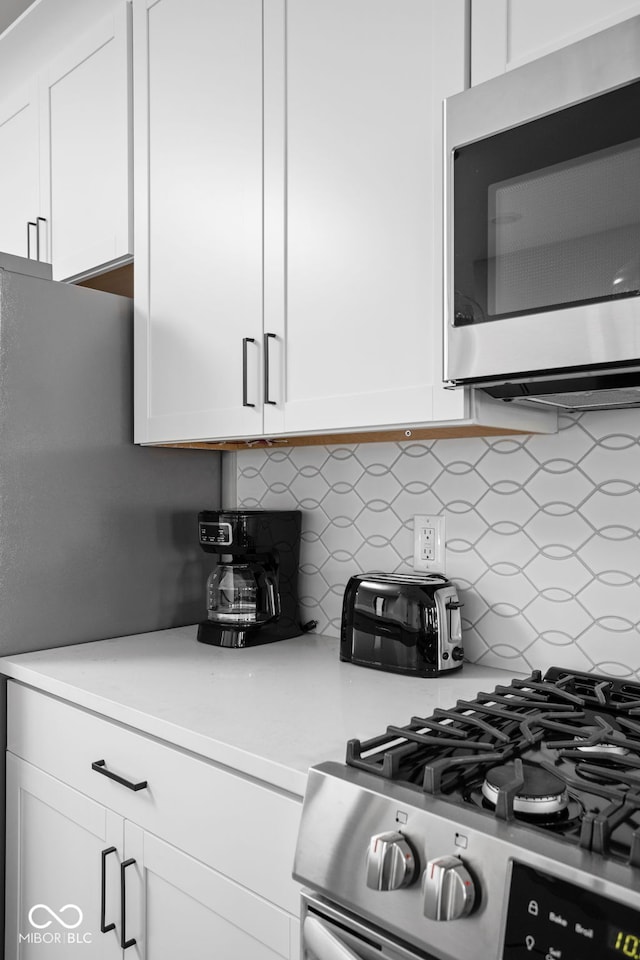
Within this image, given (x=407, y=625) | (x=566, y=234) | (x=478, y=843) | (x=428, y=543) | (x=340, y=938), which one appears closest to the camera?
(x=478, y=843)

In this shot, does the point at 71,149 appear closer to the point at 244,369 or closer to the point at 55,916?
the point at 244,369

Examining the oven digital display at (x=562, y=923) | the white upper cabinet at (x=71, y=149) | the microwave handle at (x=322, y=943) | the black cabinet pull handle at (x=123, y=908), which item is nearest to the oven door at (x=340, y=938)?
the microwave handle at (x=322, y=943)

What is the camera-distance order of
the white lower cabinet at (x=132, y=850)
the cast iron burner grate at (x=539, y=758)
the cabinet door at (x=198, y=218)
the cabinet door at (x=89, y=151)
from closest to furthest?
the cast iron burner grate at (x=539, y=758) → the white lower cabinet at (x=132, y=850) → the cabinet door at (x=198, y=218) → the cabinet door at (x=89, y=151)

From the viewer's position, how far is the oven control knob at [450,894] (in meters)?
0.78

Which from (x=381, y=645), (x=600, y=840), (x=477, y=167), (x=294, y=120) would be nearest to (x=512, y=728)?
(x=600, y=840)

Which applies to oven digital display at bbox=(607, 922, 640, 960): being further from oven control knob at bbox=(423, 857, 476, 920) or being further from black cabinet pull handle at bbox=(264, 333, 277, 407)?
black cabinet pull handle at bbox=(264, 333, 277, 407)

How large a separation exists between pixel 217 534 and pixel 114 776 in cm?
61

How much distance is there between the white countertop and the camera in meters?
1.12

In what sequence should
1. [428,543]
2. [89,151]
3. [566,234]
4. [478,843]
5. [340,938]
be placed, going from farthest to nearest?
[89,151] < [428,543] < [566,234] < [340,938] < [478,843]

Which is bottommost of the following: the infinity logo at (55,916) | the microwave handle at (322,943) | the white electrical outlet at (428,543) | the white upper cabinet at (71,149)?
the infinity logo at (55,916)

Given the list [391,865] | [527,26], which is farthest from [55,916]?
[527,26]

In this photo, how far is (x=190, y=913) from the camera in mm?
1207

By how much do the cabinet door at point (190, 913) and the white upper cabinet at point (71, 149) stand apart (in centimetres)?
140

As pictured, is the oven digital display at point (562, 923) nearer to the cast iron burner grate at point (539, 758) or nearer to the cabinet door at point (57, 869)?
the cast iron burner grate at point (539, 758)
